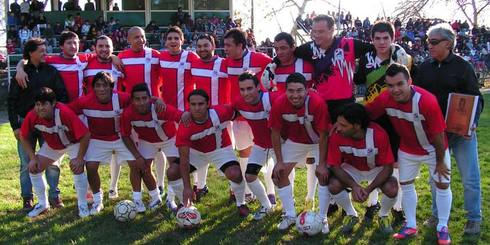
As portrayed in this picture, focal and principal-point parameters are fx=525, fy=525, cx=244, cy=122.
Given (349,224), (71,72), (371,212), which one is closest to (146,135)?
(71,72)

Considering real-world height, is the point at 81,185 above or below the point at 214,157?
below

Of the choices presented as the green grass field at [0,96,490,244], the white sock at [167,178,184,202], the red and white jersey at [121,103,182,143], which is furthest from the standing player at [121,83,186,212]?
the green grass field at [0,96,490,244]

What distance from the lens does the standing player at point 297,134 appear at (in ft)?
17.3

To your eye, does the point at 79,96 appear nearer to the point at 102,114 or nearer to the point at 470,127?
the point at 102,114

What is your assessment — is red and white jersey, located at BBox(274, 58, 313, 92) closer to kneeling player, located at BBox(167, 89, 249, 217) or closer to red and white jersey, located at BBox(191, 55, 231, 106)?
kneeling player, located at BBox(167, 89, 249, 217)

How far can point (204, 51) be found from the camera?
6.49 meters

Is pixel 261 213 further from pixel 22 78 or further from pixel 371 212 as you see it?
pixel 22 78

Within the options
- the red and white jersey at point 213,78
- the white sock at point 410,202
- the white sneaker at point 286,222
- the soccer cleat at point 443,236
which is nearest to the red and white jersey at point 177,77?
the red and white jersey at point 213,78

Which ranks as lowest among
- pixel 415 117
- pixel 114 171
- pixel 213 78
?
pixel 114 171

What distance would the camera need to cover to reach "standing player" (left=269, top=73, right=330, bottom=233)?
5.27 meters

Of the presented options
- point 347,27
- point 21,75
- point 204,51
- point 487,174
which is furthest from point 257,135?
point 347,27

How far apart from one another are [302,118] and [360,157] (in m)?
0.72

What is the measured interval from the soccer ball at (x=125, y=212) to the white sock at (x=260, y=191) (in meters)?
1.33

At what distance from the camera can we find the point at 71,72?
645cm
